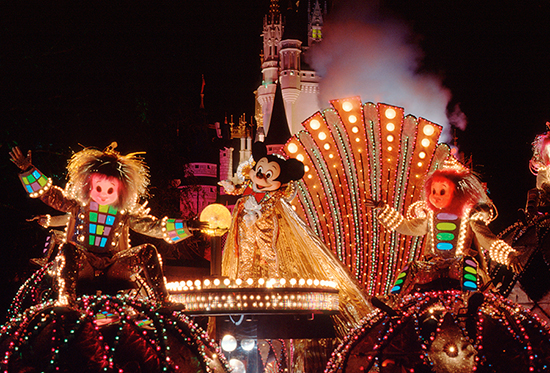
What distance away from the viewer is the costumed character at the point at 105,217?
4945mm

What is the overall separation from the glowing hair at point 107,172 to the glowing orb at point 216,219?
65cm

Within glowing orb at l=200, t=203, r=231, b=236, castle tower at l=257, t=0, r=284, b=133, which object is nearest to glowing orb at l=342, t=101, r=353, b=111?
glowing orb at l=200, t=203, r=231, b=236

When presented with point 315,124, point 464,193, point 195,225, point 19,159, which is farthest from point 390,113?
point 19,159

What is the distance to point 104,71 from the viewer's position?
27.1 ft

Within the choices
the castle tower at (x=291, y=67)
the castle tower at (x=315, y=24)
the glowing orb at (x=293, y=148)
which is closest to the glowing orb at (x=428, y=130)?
the glowing orb at (x=293, y=148)

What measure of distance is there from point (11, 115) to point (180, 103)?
3149mm

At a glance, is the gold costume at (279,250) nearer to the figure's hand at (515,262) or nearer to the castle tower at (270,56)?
the figure's hand at (515,262)

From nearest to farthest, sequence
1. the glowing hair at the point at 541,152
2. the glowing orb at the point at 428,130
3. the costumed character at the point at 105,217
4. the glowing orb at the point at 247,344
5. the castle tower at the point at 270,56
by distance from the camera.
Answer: the costumed character at the point at 105,217
the glowing hair at the point at 541,152
the glowing orb at the point at 428,130
the glowing orb at the point at 247,344
the castle tower at the point at 270,56

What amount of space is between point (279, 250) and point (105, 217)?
194 cm

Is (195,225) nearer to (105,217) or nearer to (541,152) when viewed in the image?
(105,217)

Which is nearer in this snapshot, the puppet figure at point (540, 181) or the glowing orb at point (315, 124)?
the puppet figure at point (540, 181)

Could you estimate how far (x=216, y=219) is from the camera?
576 cm

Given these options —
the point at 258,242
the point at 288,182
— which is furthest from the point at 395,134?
the point at 258,242

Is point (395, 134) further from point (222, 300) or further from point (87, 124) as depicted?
point (87, 124)
